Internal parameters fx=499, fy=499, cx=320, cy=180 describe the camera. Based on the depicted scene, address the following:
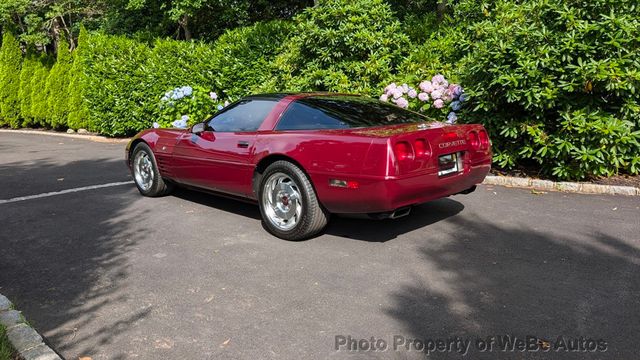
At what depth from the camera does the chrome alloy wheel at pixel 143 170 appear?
6579 millimetres

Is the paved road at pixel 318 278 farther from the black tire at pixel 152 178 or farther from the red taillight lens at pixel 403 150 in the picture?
the red taillight lens at pixel 403 150

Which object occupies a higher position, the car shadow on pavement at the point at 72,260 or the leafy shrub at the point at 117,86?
the leafy shrub at the point at 117,86

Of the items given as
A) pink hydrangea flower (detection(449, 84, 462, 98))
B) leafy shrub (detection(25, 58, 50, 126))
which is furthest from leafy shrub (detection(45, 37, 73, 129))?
pink hydrangea flower (detection(449, 84, 462, 98))

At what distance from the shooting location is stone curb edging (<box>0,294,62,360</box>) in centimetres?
269

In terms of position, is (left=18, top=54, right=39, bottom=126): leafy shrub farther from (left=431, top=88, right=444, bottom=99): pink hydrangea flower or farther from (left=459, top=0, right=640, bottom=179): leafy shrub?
(left=459, top=0, right=640, bottom=179): leafy shrub

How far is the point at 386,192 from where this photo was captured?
3.95 metres

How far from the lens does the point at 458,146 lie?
450 cm

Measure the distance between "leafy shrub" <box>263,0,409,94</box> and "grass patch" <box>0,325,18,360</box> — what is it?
292 inches

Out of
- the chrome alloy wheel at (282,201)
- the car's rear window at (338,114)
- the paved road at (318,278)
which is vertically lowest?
the paved road at (318,278)

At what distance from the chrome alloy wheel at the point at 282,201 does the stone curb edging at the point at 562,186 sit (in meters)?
3.62

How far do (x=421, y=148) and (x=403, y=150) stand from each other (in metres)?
0.22

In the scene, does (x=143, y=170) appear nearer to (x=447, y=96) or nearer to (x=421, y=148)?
(x=421, y=148)

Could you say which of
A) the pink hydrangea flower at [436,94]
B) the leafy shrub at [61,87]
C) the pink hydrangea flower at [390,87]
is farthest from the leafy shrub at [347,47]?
the leafy shrub at [61,87]

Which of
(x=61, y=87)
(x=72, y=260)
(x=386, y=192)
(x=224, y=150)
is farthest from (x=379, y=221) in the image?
(x=61, y=87)
